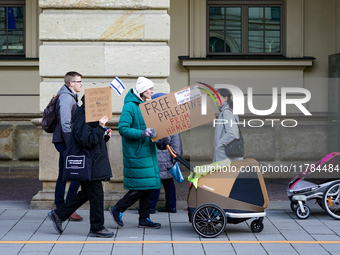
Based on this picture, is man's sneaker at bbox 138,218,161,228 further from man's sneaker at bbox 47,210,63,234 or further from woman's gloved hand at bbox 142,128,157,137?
woman's gloved hand at bbox 142,128,157,137

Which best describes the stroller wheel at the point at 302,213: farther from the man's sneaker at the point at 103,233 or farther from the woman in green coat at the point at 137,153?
the man's sneaker at the point at 103,233

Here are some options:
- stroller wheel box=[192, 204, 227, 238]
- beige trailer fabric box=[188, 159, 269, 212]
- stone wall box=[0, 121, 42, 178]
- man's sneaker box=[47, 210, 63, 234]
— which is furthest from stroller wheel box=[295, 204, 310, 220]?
stone wall box=[0, 121, 42, 178]

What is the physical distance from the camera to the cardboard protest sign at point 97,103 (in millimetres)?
5312

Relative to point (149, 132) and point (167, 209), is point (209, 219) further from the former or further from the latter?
point (167, 209)

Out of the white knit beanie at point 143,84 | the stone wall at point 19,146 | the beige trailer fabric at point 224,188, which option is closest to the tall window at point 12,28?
the stone wall at point 19,146

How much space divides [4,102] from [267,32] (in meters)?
5.71

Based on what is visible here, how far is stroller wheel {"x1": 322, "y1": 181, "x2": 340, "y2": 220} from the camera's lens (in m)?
6.39

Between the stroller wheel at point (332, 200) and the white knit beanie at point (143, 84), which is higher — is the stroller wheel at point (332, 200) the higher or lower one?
the lower one

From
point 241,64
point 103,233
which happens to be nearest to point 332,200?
point 103,233

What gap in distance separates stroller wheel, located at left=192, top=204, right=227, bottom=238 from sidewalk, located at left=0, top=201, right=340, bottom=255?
8cm

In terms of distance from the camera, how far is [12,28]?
10.7 meters

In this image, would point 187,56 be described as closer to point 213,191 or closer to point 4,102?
point 4,102

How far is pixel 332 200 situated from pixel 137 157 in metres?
2.63

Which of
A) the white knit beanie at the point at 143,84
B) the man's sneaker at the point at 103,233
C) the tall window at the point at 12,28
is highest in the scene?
the tall window at the point at 12,28
